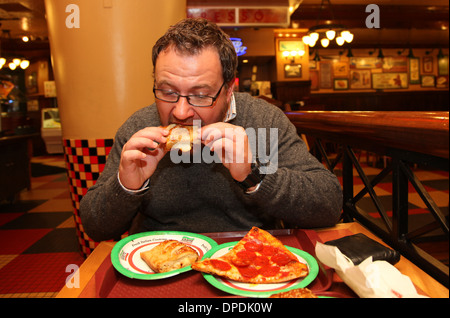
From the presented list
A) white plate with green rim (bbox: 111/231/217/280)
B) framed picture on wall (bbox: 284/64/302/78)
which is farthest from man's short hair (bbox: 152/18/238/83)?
framed picture on wall (bbox: 284/64/302/78)

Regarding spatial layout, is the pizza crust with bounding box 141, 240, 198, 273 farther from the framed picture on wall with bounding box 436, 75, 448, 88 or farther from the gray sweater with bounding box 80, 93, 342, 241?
the framed picture on wall with bounding box 436, 75, 448, 88

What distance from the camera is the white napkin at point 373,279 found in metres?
0.78

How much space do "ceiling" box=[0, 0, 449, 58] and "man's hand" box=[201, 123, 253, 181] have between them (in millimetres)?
8125

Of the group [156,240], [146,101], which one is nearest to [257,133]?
[156,240]

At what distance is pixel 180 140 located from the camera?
1349 mm

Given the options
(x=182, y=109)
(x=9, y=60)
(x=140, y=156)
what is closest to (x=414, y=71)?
(x=9, y=60)

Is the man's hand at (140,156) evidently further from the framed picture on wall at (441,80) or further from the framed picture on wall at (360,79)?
the framed picture on wall at (441,80)

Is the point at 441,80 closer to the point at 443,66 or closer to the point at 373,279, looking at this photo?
the point at 443,66

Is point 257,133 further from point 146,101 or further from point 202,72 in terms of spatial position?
point 146,101

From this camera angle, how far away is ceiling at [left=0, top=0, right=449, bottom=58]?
8531 millimetres

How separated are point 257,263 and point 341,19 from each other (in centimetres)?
1117

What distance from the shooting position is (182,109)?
1381 mm

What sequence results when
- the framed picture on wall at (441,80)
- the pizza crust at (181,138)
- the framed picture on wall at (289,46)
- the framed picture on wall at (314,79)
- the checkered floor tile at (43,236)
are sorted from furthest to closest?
the framed picture on wall at (441,80), the framed picture on wall at (314,79), the framed picture on wall at (289,46), the checkered floor tile at (43,236), the pizza crust at (181,138)

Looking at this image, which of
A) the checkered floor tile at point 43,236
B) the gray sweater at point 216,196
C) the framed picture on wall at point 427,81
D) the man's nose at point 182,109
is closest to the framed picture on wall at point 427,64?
the framed picture on wall at point 427,81
